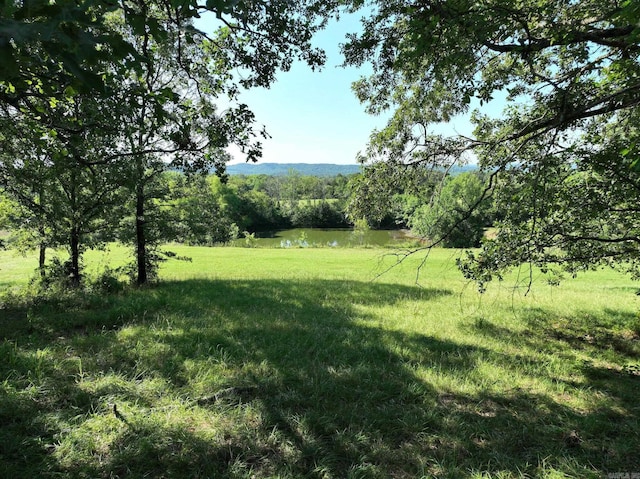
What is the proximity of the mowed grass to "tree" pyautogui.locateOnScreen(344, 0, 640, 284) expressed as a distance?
1560 millimetres

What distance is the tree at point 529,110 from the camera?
366cm

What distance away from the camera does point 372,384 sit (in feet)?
12.9

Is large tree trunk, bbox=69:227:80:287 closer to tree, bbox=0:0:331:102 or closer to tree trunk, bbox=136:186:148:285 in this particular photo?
tree trunk, bbox=136:186:148:285

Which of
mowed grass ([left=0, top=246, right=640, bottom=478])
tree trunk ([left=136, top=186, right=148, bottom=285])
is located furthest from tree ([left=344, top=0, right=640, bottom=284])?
tree trunk ([left=136, top=186, right=148, bottom=285])

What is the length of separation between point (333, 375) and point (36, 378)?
3072 mm

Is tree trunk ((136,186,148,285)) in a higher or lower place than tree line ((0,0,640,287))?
lower

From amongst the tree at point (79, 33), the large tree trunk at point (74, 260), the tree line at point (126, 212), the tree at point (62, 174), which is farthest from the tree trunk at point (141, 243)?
the tree at point (79, 33)

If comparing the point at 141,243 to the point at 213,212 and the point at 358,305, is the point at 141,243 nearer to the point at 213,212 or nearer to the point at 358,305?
the point at 213,212

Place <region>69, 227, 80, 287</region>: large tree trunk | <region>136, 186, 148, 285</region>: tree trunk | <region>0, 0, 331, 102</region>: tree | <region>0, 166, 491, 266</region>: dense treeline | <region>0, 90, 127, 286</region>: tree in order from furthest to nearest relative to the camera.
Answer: <region>136, 186, 148, 285</region>: tree trunk < <region>69, 227, 80, 287</region>: large tree trunk < <region>0, 166, 491, 266</region>: dense treeline < <region>0, 90, 127, 286</region>: tree < <region>0, 0, 331, 102</region>: tree

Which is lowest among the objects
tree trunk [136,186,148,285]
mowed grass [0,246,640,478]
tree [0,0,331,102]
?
mowed grass [0,246,640,478]

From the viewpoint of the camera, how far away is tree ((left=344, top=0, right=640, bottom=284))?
144 inches

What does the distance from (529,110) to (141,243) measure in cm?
1011

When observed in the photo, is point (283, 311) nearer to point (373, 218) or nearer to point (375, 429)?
point (373, 218)

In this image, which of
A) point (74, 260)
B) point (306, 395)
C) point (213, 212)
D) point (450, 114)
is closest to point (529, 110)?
point (450, 114)
